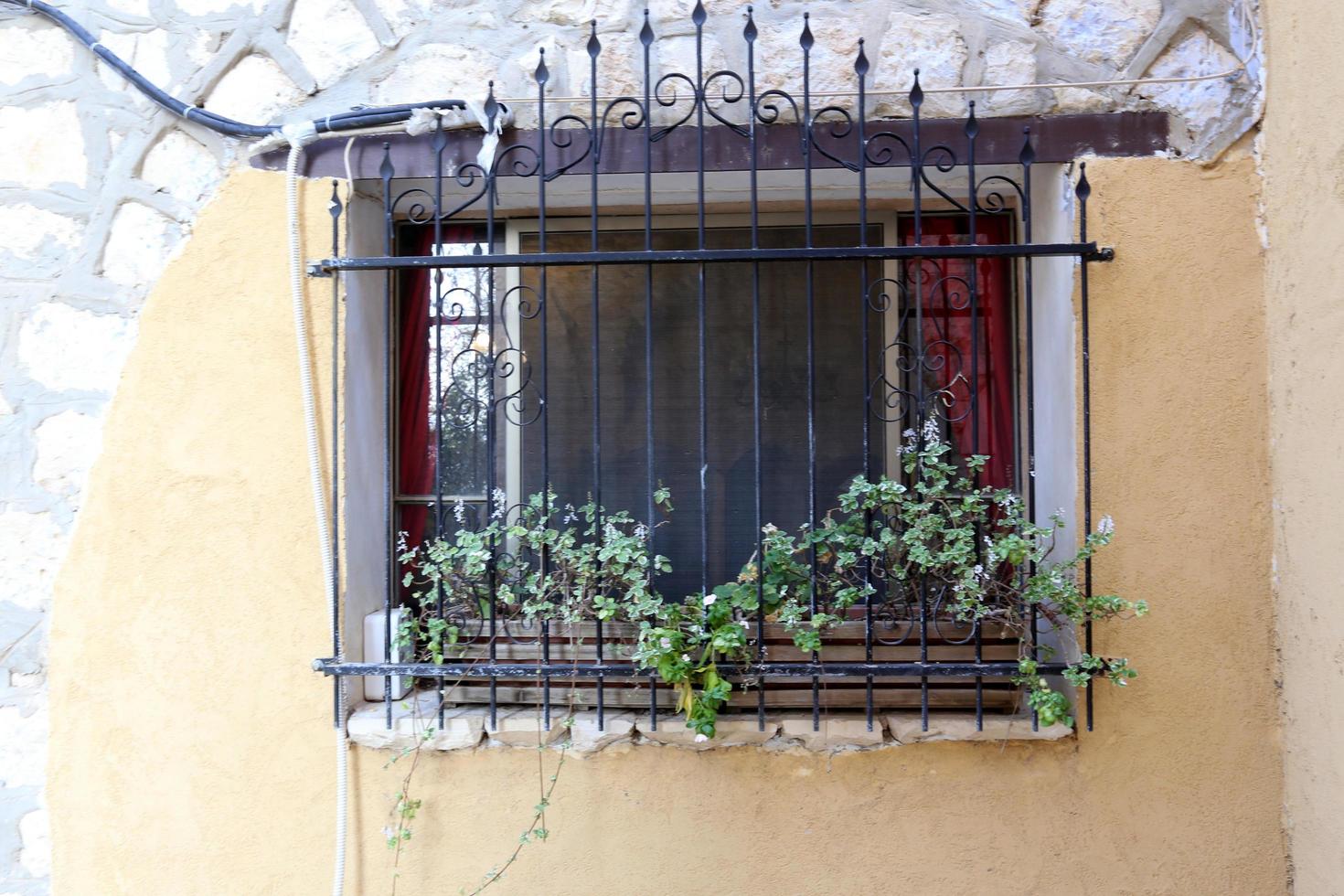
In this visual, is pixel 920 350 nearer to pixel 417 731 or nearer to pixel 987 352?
pixel 987 352

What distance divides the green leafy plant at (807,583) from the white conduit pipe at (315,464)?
0.23 m

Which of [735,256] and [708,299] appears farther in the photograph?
[708,299]

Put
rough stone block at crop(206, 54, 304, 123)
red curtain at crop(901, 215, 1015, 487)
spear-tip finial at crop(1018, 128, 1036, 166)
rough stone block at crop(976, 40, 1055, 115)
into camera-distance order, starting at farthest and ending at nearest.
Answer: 1. red curtain at crop(901, 215, 1015, 487)
2. rough stone block at crop(206, 54, 304, 123)
3. rough stone block at crop(976, 40, 1055, 115)
4. spear-tip finial at crop(1018, 128, 1036, 166)

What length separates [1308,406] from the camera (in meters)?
1.97

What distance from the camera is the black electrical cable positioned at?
2264mm

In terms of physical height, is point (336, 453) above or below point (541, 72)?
below

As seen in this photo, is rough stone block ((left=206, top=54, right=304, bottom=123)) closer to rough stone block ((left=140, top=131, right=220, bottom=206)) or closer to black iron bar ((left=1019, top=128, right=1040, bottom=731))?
rough stone block ((left=140, top=131, right=220, bottom=206))

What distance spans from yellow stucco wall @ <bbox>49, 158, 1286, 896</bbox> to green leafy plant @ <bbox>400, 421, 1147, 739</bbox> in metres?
0.21

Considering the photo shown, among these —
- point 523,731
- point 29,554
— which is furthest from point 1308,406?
point 29,554

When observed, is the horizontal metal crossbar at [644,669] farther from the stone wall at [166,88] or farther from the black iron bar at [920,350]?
the stone wall at [166,88]

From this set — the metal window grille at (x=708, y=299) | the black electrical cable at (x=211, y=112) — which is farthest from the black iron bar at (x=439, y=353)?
the black electrical cable at (x=211, y=112)

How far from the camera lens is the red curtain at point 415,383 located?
8.96 ft

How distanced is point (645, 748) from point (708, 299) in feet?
4.51

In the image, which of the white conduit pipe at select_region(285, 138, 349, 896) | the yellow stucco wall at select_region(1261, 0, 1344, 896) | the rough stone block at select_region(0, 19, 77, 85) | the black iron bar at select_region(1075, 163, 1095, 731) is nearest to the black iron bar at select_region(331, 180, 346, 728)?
the white conduit pipe at select_region(285, 138, 349, 896)
